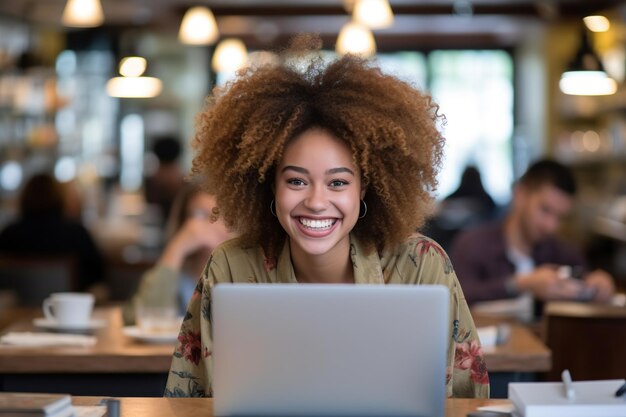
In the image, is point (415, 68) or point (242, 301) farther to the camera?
point (415, 68)

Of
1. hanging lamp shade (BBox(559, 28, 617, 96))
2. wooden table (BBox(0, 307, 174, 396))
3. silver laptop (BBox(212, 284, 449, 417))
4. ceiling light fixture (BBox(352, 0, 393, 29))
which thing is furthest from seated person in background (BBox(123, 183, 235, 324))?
ceiling light fixture (BBox(352, 0, 393, 29))

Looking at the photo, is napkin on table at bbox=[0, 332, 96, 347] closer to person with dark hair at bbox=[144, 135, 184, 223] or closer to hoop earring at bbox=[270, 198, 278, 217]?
hoop earring at bbox=[270, 198, 278, 217]

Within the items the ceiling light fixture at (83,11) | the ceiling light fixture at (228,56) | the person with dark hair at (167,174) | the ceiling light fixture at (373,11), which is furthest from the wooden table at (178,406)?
the ceiling light fixture at (228,56)

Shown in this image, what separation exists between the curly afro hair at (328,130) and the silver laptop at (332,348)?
67 cm

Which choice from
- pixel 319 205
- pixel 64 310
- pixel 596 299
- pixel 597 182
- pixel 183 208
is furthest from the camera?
pixel 597 182

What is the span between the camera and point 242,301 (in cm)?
175

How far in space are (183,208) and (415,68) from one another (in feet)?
36.1

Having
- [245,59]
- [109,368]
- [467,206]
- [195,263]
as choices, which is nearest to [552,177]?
[195,263]

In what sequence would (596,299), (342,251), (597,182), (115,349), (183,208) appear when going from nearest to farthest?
(342,251) < (115,349) < (596,299) < (183,208) < (597,182)

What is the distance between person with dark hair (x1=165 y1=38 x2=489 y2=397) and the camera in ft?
7.77

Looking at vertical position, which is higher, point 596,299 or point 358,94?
point 358,94

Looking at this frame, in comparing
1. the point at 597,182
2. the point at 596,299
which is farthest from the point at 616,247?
the point at 596,299

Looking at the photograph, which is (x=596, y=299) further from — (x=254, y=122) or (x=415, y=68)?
(x=415, y=68)

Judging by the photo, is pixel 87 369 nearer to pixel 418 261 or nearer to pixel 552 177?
pixel 418 261
